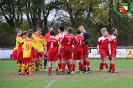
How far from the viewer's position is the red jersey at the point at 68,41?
61.5 ft

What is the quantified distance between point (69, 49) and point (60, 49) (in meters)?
1.00

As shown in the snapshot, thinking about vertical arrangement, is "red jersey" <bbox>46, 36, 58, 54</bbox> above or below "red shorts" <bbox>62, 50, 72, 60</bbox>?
above

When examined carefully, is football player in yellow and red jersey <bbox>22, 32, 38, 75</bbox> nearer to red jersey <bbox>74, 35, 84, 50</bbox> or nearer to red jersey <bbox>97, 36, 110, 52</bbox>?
red jersey <bbox>74, 35, 84, 50</bbox>

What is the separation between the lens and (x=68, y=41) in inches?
739

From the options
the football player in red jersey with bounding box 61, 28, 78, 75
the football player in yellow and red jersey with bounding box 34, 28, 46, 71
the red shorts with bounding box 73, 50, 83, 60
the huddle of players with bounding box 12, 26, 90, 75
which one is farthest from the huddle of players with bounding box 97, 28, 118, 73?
the football player in yellow and red jersey with bounding box 34, 28, 46, 71

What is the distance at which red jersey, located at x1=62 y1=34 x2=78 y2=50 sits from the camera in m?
18.7

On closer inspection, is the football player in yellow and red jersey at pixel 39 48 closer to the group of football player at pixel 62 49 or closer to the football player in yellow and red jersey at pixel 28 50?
the group of football player at pixel 62 49

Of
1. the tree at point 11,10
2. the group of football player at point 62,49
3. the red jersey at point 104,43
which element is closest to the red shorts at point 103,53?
the group of football player at point 62,49

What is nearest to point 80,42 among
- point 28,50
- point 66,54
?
point 66,54

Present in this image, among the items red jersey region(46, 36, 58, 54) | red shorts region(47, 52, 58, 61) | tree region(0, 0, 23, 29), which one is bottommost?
red shorts region(47, 52, 58, 61)

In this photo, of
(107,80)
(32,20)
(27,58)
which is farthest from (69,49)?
(32,20)

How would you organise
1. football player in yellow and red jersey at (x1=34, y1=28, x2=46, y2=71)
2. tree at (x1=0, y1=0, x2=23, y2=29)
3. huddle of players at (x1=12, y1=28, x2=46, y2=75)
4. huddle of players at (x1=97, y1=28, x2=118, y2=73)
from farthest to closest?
1. tree at (x1=0, y1=0, x2=23, y2=29)
2. football player in yellow and red jersey at (x1=34, y1=28, x2=46, y2=71)
3. huddle of players at (x1=97, y1=28, x2=118, y2=73)
4. huddle of players at (x1=12, y1=28, x2=46, y2=75)

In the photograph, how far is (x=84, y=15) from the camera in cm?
5262

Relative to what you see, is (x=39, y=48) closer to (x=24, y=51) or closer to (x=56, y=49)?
(x=24, y=51)
